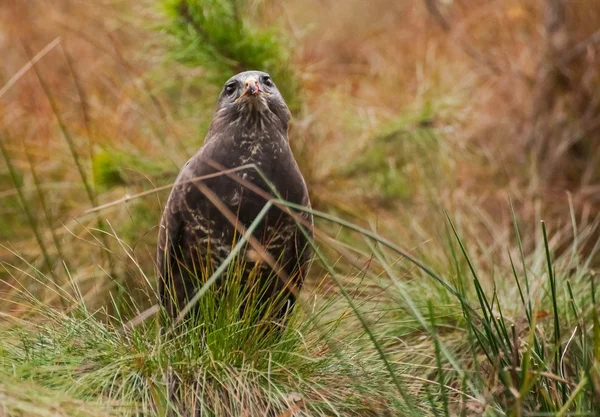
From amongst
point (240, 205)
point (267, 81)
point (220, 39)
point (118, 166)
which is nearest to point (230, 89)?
point (267, 81)

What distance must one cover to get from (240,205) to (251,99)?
42 cm

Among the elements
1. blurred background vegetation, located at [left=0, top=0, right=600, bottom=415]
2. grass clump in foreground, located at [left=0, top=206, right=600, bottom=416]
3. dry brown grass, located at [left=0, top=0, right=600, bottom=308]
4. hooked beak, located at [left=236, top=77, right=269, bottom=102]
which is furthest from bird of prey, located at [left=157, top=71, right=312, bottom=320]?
dry brown grass, located at [left=0, top=0, right=600, bottom=308]

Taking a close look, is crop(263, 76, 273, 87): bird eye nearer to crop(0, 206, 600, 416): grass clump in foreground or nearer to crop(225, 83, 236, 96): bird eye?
crop(225, 83, 236, 96): bird eye

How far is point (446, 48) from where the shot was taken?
239 inches

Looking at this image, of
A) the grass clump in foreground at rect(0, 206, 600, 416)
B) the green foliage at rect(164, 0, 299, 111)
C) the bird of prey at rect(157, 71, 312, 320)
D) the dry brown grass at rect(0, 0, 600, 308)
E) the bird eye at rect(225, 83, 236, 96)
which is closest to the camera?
the grass clump in foreground at rect(0, 206, 600, 416)

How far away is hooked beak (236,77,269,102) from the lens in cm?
315

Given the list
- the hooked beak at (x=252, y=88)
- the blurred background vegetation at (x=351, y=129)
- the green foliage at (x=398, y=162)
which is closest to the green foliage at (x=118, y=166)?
the blurred background vegetation at (x=351, y=129)

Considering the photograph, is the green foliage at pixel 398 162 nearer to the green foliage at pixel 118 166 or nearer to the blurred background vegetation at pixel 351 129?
the blurred background vegetation at pixel 351 129

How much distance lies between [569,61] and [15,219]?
366cm

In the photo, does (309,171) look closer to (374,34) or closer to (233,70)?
(233,70)

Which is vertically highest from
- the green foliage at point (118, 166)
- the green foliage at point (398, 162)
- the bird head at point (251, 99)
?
the bird head at point (251, 99)

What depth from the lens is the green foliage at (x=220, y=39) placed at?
418cm

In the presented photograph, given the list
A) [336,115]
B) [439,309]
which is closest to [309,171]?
[336,115]

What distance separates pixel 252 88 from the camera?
3166mm
